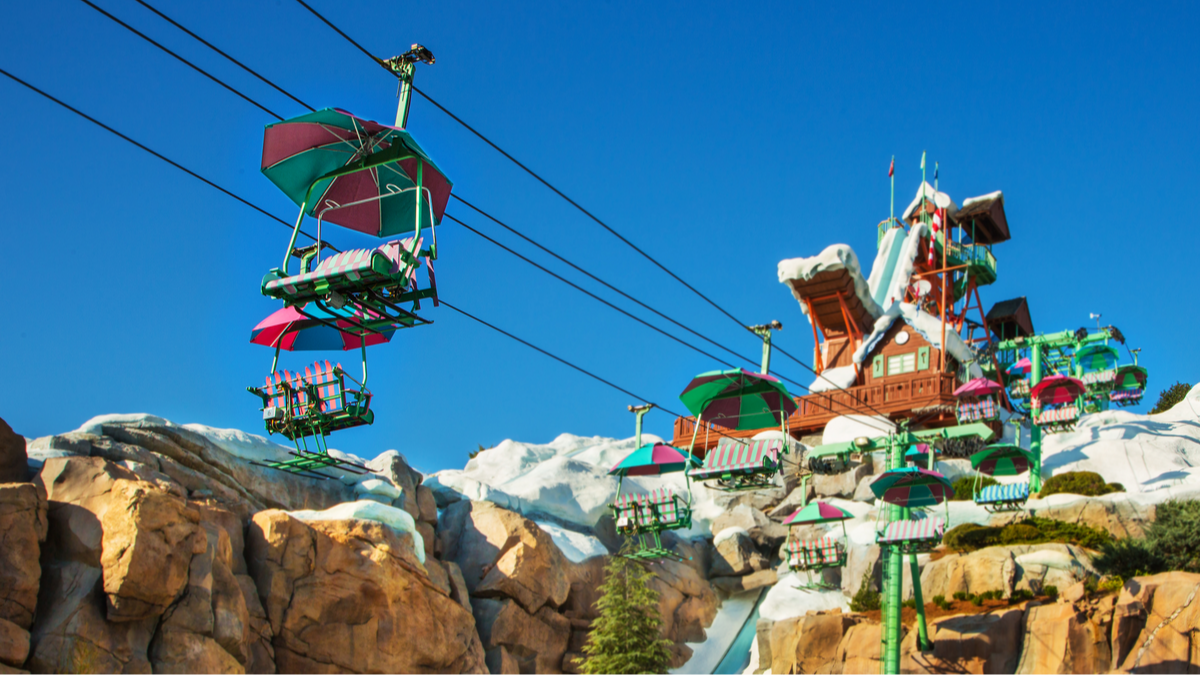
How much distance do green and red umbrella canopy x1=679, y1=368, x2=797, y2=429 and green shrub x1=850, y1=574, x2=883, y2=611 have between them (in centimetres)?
898

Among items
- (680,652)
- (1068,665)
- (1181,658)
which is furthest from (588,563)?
(1181,658)

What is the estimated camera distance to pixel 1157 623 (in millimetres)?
22000

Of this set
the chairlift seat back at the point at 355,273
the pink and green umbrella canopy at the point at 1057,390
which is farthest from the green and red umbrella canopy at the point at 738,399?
the pink and green umbrella canopy at the point at 1057,390

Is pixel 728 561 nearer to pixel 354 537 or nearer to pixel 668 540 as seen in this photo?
pixel 668 540

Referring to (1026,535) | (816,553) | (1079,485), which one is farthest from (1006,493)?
(1079,485)

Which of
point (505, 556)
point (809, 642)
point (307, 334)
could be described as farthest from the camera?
point (505, 556)

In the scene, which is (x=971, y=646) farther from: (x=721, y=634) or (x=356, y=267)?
(x=356, y=267)

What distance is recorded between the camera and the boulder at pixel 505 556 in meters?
28.1

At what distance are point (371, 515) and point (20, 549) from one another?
786cm

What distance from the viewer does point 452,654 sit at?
24516 millimetres

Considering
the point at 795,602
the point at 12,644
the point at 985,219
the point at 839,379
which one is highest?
the point at 985,219

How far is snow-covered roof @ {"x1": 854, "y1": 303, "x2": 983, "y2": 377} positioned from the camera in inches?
1779

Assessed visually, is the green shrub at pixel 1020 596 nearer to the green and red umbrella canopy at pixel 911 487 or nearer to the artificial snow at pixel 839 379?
the green and red umbrella canopy at pixel 911 487

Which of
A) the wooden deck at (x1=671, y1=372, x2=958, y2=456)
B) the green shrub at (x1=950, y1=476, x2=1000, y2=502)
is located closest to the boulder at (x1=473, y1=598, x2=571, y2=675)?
the wooden deck at (x1=671, y1=372, x2=958, y2=456)
